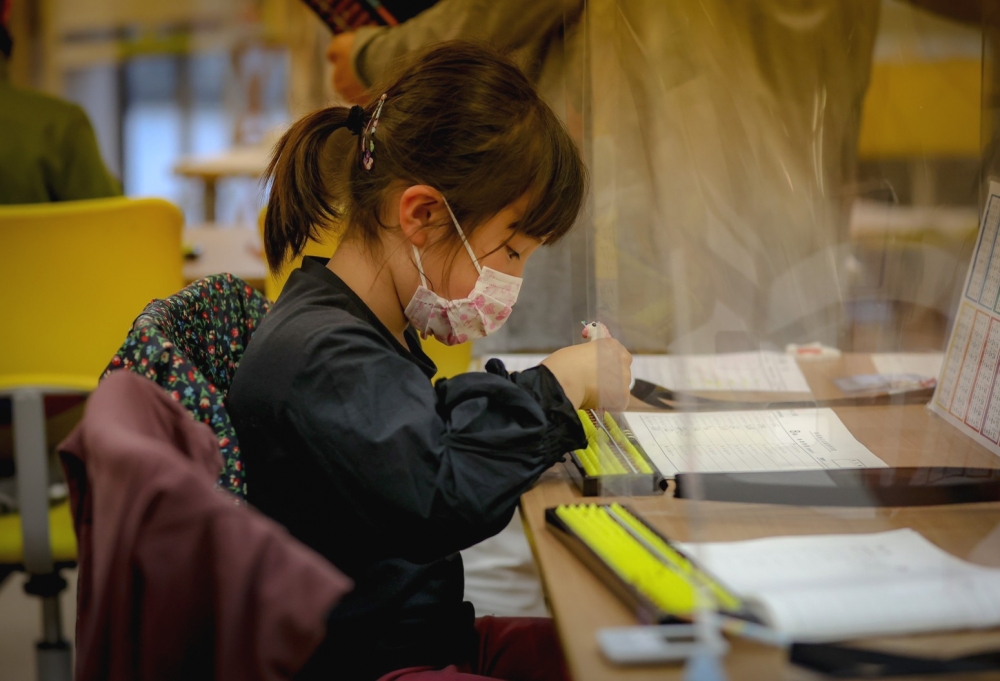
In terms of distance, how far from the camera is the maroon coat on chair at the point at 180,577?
49 cm

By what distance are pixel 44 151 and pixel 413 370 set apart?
5.03ft

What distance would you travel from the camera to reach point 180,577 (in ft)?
1.76

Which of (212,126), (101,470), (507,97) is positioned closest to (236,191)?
(212,126)

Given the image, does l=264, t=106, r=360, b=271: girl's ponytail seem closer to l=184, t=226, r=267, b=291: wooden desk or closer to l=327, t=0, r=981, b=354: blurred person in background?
l=327, t=0, r=981, b=354: blurred person in background

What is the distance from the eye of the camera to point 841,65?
1.11 meters

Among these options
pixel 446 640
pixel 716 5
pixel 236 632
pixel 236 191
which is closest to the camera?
pixel 236 632

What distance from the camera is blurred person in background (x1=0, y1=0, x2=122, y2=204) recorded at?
1.98m

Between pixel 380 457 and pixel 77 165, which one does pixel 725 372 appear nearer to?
pixel 380 457

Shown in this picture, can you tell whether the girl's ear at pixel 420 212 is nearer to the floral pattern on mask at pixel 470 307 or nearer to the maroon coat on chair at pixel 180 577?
the floral pattern on mask at pixel 470 307

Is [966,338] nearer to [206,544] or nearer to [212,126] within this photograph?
[206,544]

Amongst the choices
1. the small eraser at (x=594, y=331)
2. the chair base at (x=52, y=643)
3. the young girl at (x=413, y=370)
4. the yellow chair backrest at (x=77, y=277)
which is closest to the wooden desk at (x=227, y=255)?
the yellow chair backrest at (x=77, y=277)

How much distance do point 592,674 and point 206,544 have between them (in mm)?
226

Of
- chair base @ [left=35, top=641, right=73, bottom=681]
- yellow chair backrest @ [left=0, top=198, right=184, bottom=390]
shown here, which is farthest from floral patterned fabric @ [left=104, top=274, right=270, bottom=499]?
chair base @ [left=35, top=641, right=73, bottom=681]

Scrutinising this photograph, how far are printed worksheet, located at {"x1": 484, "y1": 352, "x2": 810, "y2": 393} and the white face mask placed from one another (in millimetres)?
79
